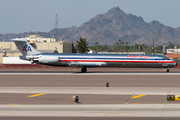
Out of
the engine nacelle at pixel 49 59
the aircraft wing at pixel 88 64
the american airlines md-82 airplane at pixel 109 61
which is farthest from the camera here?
the engine nacelle at pixel 49 59

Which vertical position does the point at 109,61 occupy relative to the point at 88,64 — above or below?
above

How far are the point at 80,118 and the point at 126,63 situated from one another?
119ft

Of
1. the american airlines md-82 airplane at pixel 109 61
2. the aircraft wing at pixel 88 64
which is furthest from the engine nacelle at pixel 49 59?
the aircraft wing at pixel 88 64

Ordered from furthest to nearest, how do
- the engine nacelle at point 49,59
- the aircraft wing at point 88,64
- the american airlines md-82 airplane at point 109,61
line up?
the engine nacelle at point 49,59, the american airlines md-82 airplane at point 109,61, the aircraft wing at point 88,64

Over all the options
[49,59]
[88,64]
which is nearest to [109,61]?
[88,64]

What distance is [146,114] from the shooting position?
1614 centimetres

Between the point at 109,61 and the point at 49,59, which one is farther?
the point at 49,59

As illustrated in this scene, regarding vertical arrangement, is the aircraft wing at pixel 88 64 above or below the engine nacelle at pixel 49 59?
below

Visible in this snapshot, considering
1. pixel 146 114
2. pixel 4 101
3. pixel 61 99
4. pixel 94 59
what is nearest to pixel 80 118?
pixel 146 114

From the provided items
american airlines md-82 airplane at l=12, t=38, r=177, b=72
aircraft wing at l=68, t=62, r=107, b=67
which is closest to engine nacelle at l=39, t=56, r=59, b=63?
american airlines md-82 airplane at l=12, t=38, r=177, b=72

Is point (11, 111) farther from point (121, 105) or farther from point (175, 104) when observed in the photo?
point (175, 104)

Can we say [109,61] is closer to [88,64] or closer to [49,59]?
[88,64]

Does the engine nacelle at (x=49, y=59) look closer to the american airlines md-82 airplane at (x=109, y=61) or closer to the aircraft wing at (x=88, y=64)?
the american airlines md-82 airplane at (x=109, y=61)

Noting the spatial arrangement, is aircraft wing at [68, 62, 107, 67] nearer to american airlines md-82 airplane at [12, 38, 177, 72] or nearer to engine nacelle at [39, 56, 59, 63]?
american airlines md-82 airplane at [12, 38, 177, 72]
